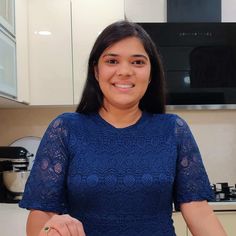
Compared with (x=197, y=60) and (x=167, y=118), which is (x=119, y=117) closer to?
(x=167, y=118)

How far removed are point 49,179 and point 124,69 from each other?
1.14 feet

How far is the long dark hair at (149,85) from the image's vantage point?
41.3 inches

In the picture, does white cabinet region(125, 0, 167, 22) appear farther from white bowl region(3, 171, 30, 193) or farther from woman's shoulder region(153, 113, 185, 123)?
woman's shoulder region(153, 113, 185, 123)

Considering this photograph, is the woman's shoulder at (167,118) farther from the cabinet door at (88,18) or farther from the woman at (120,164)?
the cabinet door at (88,18)

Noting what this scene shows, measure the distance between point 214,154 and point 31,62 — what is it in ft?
4.55

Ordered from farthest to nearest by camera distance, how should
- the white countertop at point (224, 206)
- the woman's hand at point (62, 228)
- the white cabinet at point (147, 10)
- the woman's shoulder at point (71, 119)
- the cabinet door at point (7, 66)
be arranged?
1. the white cabinet at point (147, 10)
2. the white countertop at point (224, 206)
3. the cabinet door at point (7, 66)
4. the woman's shoulder at point (71, 119)
5. the woman's hand at point (62, 228)

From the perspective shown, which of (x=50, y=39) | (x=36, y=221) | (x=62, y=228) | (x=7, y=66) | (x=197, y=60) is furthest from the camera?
(x=197, y=60)

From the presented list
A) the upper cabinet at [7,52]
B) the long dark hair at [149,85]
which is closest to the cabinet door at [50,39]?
the upper cabinet at [7,52]

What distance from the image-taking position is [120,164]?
100 centimetres

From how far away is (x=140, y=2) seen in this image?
258 centimetres

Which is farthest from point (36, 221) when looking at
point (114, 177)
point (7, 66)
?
point (7, 66)

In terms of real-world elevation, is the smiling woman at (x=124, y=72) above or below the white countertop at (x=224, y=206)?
above

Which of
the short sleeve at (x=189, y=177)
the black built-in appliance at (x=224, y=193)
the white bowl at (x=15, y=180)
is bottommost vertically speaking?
the black built-in appliance at (x=224, y=193)

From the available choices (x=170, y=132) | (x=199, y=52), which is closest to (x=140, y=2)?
(x=199, y=52)
